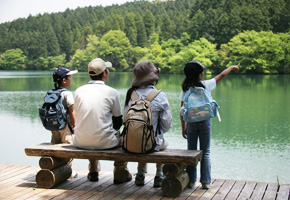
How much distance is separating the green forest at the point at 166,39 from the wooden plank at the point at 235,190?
118ft

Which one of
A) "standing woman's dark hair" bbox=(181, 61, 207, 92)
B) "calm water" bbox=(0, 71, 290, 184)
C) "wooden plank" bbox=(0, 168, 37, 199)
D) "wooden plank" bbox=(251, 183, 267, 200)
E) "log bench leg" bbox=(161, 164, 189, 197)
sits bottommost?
"calm water" bbox=(0, 71, 290, 184)

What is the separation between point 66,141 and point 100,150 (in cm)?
56

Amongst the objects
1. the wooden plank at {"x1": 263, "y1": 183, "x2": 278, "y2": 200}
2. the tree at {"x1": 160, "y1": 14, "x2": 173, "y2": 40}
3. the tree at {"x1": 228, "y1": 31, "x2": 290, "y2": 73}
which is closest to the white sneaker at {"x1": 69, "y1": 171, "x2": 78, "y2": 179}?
the wooden plank at {"x1": 263, "y1": 183, "x2": 278, "y2": 200}

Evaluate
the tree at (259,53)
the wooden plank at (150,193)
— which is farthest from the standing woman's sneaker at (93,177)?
the tree at (259,53)

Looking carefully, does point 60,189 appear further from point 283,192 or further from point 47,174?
point 283,192

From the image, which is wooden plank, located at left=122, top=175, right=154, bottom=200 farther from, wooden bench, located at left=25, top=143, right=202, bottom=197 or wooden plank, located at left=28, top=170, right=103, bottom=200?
wooden plank, located at left=28, top=170, right=103, bottom=200

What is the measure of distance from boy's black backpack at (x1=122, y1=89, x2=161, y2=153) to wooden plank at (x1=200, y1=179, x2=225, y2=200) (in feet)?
1.82

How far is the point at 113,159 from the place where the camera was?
3.12m

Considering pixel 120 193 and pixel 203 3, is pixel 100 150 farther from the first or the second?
pixel 203 3

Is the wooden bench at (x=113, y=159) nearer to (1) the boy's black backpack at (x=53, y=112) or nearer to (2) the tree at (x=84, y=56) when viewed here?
(1) the boy's black backpack at (x=53, y=112)

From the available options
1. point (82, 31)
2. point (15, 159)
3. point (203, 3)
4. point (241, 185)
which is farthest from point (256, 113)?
point (82, 31)

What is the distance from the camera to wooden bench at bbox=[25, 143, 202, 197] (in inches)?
117

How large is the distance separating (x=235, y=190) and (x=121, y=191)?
94 centimetres

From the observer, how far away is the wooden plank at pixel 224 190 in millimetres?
3000
